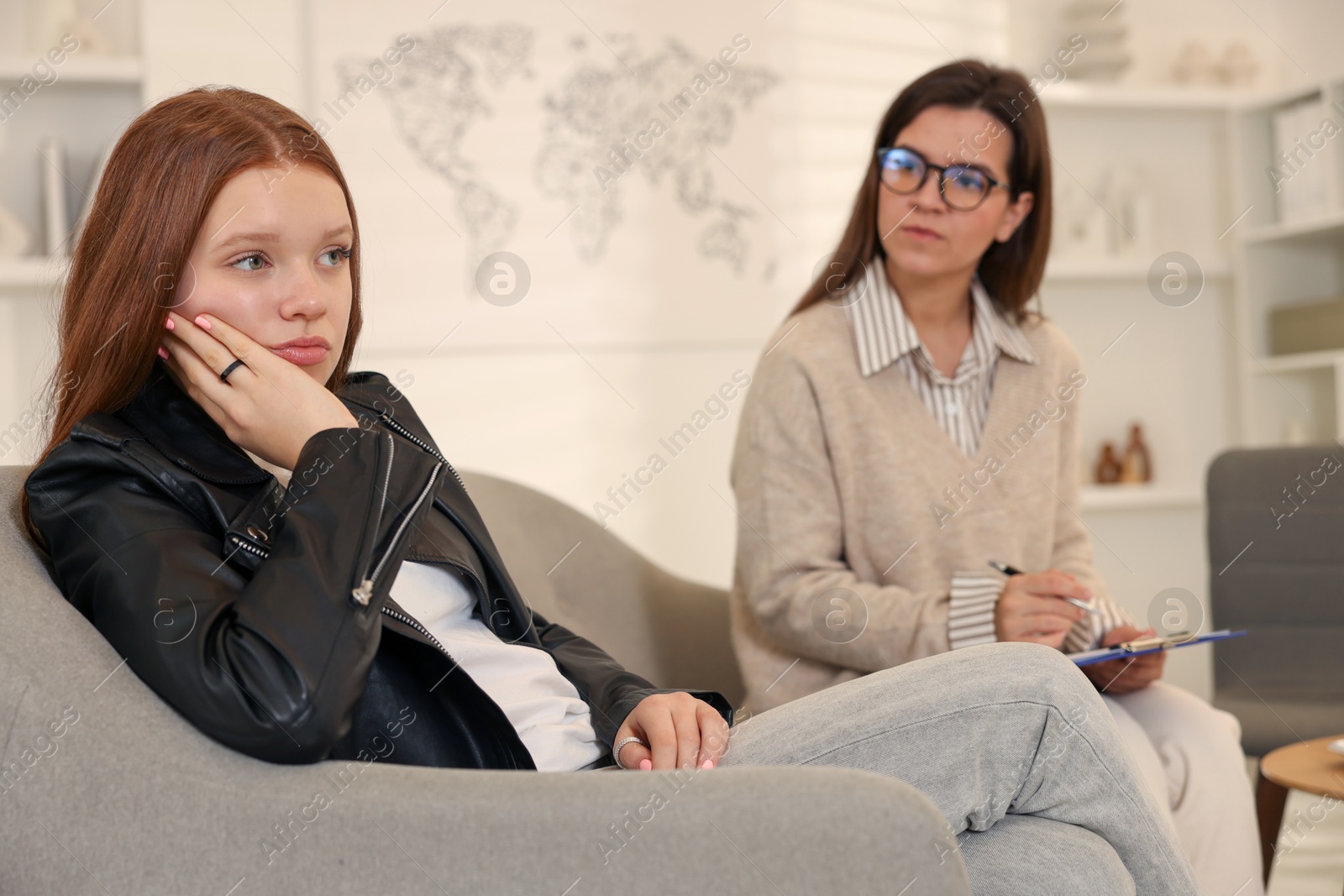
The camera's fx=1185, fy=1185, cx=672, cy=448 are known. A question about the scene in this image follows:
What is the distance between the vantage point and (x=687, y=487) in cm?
339

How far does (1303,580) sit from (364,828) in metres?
2.12

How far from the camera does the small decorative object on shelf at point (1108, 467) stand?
3727 mm

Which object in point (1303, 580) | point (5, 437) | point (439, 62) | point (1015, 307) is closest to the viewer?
point (1015, 307)

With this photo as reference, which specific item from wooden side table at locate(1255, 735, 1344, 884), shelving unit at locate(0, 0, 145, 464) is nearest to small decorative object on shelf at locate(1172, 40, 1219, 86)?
wooden side table at locate(1255, 735, 1344, 884)

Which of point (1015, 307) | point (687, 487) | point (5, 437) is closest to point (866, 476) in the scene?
point (1015, 307)

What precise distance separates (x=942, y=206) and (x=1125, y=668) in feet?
2.49

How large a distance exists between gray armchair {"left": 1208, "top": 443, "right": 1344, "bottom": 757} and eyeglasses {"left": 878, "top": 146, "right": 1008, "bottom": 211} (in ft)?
3.23

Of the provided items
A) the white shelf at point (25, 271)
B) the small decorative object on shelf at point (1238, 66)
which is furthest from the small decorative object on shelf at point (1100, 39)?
the white shelf at point (25, 271)

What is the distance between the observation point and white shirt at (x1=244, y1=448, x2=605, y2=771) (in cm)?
114

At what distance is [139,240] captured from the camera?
3.49ft

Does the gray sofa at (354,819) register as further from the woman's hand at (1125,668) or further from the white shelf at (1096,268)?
the white shelf at (1096,268)

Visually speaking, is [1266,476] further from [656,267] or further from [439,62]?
[439,62]

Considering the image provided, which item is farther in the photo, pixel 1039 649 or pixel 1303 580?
pixel 1303 580

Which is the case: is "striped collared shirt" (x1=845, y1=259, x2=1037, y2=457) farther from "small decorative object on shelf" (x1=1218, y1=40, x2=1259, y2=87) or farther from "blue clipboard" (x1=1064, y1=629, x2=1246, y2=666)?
"small decorative object on shelf" (x1=1218, y1=40, x2=1259, y2=87)
